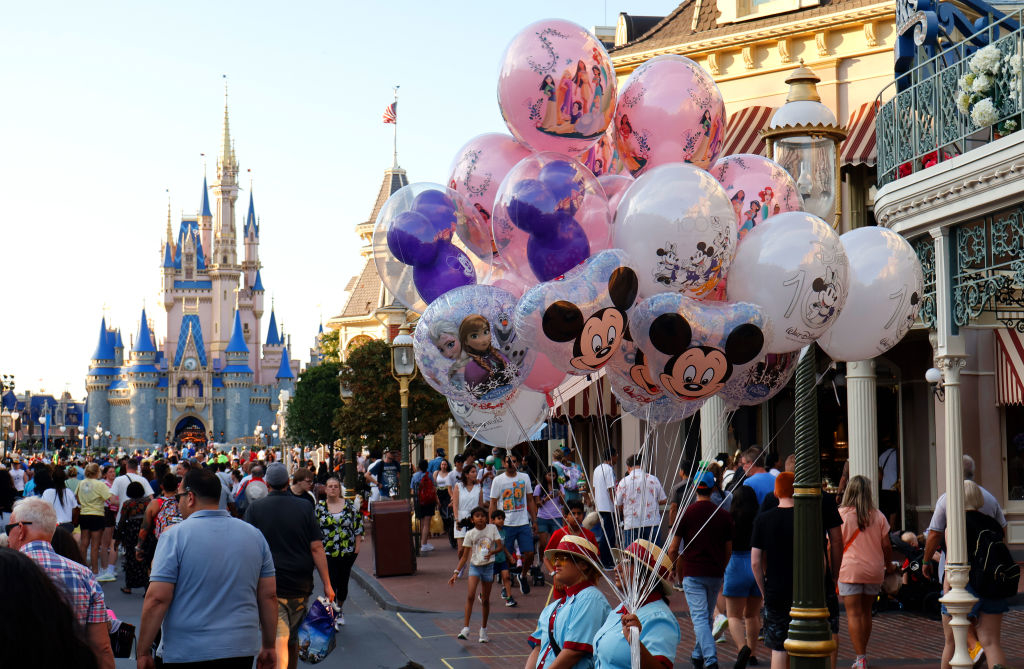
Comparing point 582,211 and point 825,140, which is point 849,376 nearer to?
point 825,140

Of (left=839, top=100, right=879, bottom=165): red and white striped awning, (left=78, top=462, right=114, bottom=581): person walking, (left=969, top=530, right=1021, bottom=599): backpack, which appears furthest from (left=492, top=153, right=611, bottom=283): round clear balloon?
(left=839, top=100, right=879, bottom=165): red and white striped awning

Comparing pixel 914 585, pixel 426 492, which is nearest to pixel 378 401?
pixel 426 492

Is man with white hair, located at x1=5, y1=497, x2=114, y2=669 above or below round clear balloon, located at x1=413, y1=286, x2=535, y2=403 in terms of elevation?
below

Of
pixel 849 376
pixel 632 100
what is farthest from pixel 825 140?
pixel 849 376

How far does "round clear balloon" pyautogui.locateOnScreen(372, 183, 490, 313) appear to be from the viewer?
6.95 m

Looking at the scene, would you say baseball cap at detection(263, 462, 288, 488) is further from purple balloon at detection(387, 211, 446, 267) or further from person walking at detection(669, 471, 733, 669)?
person walking at detection(669, 471, 733, 669)

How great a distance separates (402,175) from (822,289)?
73674 millimetres

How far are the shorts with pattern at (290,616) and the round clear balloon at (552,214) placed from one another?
410 centimetres

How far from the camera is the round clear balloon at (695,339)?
235 inches

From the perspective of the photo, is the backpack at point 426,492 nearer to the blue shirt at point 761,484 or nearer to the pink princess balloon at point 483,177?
the blue shirt at point 761,484

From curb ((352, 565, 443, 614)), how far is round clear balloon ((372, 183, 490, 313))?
24.9 ft

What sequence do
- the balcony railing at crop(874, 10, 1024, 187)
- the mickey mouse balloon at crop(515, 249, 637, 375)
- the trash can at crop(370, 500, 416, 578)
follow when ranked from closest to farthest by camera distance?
the mickey mouse balloon at crop(515, 249, 637, 375) < the balcony railing at crop(874, 10, 1024, 187) < the trash can at crop(370, 500, 416, 578)

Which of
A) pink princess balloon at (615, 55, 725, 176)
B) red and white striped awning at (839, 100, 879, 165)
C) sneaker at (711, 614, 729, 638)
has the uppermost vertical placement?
red and white striped awning at (839, 100, 879, 165)

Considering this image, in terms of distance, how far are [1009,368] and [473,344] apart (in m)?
13.1
